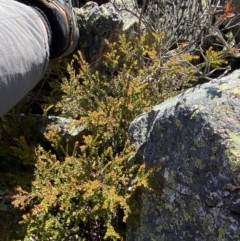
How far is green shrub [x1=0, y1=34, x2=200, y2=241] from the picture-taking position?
1.99 m

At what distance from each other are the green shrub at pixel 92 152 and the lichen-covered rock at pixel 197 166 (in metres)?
0.10

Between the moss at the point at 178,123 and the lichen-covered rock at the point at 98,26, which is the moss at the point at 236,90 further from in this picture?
the lichen-covered rock at the point at 98,26

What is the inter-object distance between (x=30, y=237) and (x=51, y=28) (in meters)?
1.07

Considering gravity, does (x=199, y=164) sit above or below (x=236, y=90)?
below

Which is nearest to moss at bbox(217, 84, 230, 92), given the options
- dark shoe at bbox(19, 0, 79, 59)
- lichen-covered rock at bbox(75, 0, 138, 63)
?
dark shoe at bbox(19, 0, 79, 59)

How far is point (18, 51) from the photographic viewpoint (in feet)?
5.38

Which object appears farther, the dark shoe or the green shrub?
the dark shoe

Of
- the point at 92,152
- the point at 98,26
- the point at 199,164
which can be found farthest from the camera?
the point at 98,26

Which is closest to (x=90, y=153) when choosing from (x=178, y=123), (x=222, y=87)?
(x=178, y=123)

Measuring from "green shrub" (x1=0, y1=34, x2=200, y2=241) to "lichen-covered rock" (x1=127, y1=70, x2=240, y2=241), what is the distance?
102 millimetres

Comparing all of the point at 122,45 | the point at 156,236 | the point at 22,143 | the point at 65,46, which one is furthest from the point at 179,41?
the point at 156,236

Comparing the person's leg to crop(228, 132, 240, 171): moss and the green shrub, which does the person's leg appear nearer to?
the green shrub

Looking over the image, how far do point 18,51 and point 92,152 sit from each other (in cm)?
69

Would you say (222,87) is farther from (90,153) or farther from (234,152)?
(90,153)
